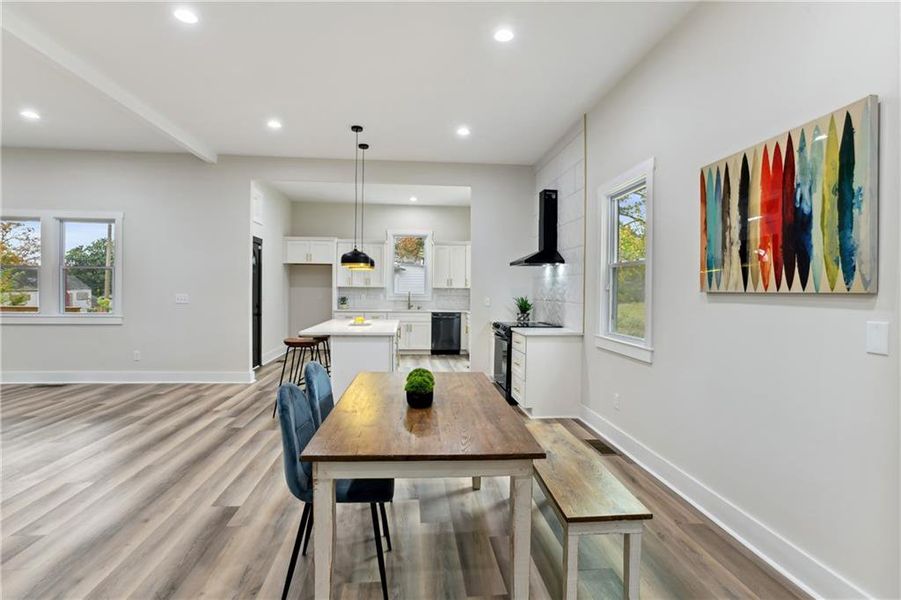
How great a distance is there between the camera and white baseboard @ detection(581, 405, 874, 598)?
176 cm

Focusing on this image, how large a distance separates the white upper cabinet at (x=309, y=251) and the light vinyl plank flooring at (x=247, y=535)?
16.3 feet

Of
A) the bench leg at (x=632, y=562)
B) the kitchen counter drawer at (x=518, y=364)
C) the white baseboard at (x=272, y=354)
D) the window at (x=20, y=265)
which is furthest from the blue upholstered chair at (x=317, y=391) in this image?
the window at (x=20, y=265)

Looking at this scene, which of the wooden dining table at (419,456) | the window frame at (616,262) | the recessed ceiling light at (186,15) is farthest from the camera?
the window frame at (616,262)

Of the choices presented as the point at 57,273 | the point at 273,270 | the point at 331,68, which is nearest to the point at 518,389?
the point at 331,68

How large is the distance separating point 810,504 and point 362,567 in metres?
2.02

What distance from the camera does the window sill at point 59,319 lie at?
5445 mm

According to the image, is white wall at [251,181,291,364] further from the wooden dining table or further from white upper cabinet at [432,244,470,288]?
the wooden dining table

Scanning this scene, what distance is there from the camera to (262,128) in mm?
4652

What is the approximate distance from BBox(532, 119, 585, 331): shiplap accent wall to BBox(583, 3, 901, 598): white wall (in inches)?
43.6

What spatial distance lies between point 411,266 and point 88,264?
16.6ft

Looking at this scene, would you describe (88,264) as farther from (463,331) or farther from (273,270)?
(463,331)

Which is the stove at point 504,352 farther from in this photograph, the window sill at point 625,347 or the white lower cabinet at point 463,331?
the white lower cabinet at point 463,331

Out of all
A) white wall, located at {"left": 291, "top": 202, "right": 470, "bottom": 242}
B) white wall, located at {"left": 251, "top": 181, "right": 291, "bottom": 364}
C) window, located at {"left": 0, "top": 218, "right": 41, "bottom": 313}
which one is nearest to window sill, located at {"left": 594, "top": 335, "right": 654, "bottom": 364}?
white wall, located at {"left": 251, "top": 181, "right": 291, "bottom": 364}

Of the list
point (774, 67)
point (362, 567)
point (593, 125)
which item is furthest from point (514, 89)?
point (362, 567)
